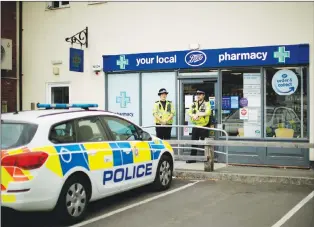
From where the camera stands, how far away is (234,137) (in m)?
11.5

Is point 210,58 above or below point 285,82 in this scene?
above

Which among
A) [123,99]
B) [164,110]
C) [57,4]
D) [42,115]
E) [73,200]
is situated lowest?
[73,200]

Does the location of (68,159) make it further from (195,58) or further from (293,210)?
(195,58)

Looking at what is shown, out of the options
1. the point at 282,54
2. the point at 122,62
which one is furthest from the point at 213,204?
the point at 122,62

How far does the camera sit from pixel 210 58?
38.3ft

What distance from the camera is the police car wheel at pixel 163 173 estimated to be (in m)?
8.19

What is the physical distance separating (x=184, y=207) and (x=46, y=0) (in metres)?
9.54

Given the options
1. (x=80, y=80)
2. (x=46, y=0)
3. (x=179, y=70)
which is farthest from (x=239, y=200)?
(x=46, y=0)

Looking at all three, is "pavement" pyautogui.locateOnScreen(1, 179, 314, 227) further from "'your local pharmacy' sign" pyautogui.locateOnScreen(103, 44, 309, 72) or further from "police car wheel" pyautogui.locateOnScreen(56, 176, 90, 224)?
"'your local pharmacy' sign" pyautogui.locateOnScreen(103, 44, 309, 72)

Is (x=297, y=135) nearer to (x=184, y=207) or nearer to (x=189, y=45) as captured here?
(x=189, y=45)

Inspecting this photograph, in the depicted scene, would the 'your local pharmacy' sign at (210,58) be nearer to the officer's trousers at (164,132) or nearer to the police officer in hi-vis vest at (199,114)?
the police officer in hi-vis vest at (199,114)

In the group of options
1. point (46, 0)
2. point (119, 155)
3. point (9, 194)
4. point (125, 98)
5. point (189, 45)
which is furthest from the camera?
point (46, 0)

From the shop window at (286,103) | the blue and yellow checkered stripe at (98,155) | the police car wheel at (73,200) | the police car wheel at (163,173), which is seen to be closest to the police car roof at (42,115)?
the blue and yellow checkered stripe at (98,155)

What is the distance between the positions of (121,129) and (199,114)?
4.09 m
